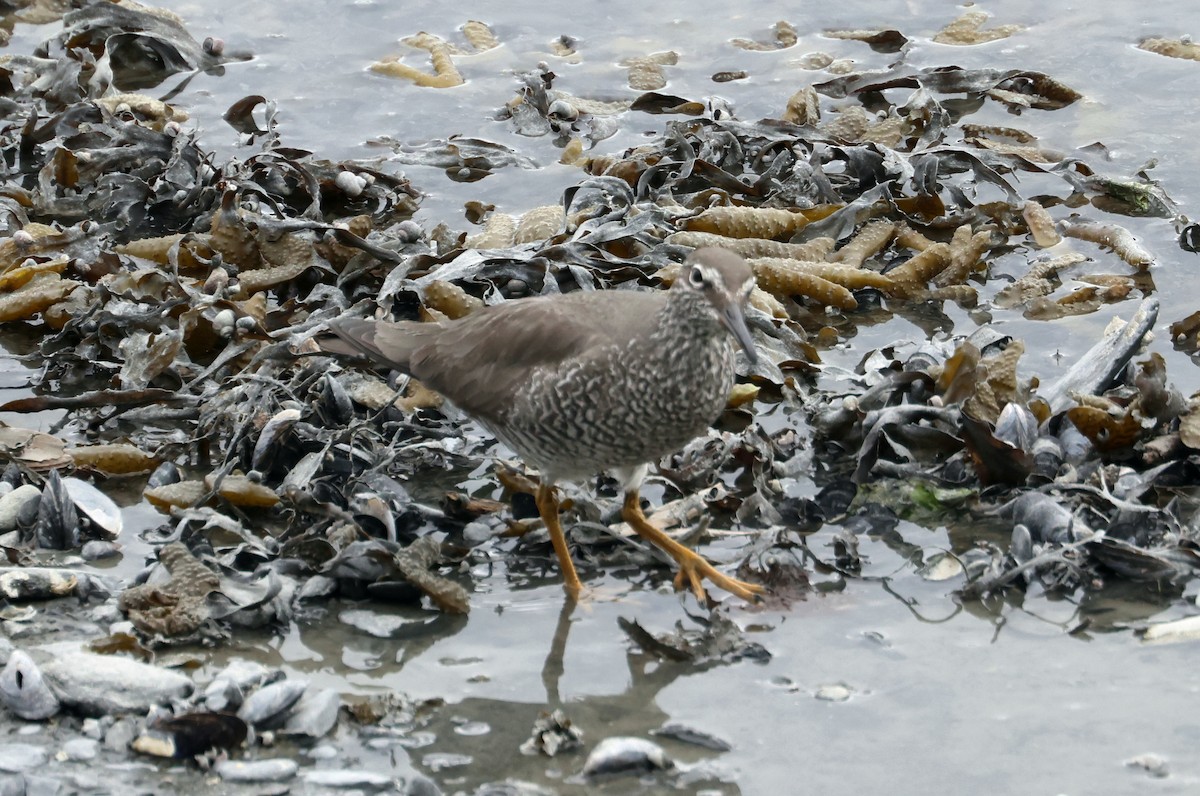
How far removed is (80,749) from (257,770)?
593mm

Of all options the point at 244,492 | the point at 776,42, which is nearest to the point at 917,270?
the point at 776,42

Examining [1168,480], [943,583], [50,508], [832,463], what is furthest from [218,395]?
[1168,480]

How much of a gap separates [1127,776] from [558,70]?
24.6 ft

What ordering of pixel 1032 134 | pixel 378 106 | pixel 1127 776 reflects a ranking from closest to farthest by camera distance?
pixel 1127 776, pixel 1032 134, pixel 378 106

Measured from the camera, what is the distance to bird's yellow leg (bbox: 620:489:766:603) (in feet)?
18.3

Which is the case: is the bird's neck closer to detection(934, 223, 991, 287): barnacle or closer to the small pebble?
the small pebble

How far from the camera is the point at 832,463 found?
250 inches

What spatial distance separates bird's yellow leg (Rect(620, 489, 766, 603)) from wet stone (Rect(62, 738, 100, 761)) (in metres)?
2.31

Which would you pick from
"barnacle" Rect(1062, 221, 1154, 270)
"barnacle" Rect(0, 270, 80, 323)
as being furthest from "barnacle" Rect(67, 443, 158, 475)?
"barnacle" Rect(1062, 221, 1154, 270)

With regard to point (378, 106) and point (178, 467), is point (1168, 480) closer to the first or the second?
point (178, 467)

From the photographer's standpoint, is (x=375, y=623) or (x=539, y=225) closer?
(x=375, y=623)

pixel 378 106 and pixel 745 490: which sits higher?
pixel 378 106

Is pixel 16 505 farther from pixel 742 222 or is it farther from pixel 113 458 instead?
pixel 742 222

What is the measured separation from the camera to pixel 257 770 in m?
4.46
